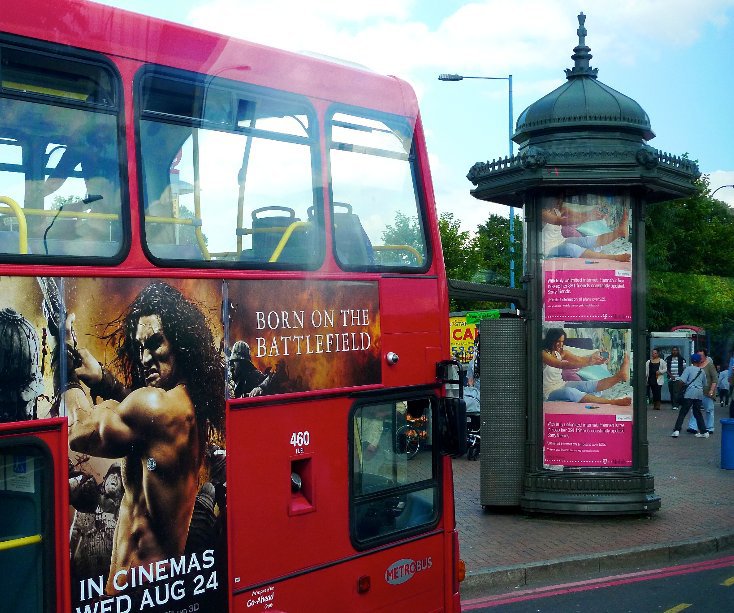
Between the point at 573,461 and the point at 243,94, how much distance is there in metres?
8.00

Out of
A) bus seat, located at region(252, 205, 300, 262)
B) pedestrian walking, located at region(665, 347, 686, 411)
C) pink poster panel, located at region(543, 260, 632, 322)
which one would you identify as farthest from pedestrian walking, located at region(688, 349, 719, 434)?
bus seat, located at region(252, 205, 300, 262)

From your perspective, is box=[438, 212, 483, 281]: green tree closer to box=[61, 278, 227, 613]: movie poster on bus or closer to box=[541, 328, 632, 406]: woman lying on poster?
box=[541, 328, 632, 406]: woman lying on poster

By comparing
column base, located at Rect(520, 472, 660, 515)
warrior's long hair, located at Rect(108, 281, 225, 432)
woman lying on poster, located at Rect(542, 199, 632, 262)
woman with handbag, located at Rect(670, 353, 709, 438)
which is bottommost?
column base, located at Rect(520, 472, 660, 515)

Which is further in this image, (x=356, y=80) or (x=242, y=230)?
(x=356, y=80)

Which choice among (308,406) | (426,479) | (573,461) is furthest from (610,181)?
(308,406)

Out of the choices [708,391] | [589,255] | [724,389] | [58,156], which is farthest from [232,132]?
[724,389]

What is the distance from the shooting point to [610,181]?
1176cm

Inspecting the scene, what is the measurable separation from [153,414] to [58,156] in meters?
1.21

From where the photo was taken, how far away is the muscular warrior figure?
171 inches

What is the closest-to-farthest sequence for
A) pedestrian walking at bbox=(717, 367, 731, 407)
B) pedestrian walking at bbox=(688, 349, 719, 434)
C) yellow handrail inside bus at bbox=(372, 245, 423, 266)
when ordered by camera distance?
yellow handrail inside bus at bbox=(372, 245, 423, 266) < pedestrian walking at bbox=(688, 349, 719, 434) < pedestrian walking at bbox=(717, 367, 731, 407)

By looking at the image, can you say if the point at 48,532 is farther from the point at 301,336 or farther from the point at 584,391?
the point at 584,391

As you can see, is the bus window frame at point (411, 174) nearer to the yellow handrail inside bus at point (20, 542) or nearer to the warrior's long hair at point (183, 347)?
the warrior's long hair at point (183, 347)

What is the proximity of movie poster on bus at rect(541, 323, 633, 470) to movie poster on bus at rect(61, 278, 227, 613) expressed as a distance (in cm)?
778

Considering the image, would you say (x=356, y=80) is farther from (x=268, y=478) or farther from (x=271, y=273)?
(x=268, y=478)
